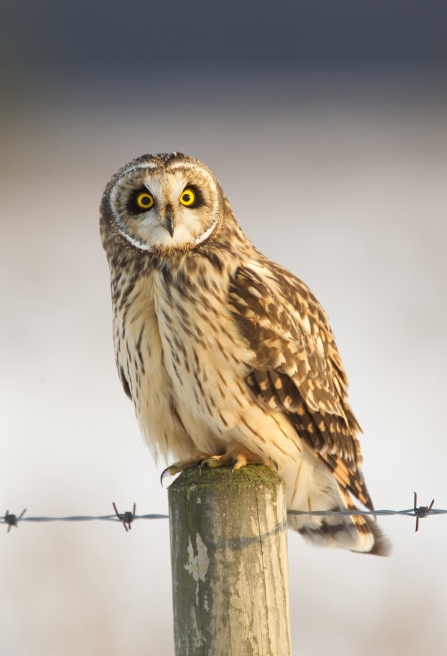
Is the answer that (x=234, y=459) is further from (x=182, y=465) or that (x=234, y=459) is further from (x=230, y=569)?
(x=230, y=569)

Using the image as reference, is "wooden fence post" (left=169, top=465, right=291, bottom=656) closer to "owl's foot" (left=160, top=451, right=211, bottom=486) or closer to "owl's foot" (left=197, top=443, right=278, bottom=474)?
"owl's foot" (left=197, top=443, right=278, bottom=474)

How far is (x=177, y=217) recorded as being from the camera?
314 centimetres

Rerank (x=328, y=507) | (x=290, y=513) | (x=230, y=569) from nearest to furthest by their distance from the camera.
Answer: (x=230, y=569)
(x=290, y=513)
(x=328, y=507)

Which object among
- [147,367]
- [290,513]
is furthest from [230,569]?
[147,367]

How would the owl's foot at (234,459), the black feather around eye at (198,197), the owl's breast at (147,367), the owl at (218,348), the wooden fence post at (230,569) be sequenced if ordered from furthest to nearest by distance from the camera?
1. the black feather around eye at (198,197)
2. the owl's breast at (147,367)
3. the owl at (218,348)
4. the owl's foot at (234,459)
5. the wooden fence post at (230,569)

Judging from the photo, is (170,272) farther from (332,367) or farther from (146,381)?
(332,367)

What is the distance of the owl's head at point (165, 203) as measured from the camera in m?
3.15

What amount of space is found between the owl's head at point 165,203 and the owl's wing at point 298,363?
0.79 feet

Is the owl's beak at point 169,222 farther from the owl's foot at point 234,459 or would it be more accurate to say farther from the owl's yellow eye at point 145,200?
the owl's foot at point 234,459

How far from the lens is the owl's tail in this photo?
132 inches

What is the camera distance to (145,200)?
3.23 m

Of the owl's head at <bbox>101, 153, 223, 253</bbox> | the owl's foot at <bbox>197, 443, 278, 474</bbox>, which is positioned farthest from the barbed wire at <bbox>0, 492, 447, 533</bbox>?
the owl's head at <bbox>101, 153, 223, 253</bbox>

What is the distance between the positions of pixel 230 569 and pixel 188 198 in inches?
60.1

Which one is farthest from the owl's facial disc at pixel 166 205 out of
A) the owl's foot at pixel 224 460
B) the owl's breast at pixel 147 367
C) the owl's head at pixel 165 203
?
the owl's foot at pixel 224 460
